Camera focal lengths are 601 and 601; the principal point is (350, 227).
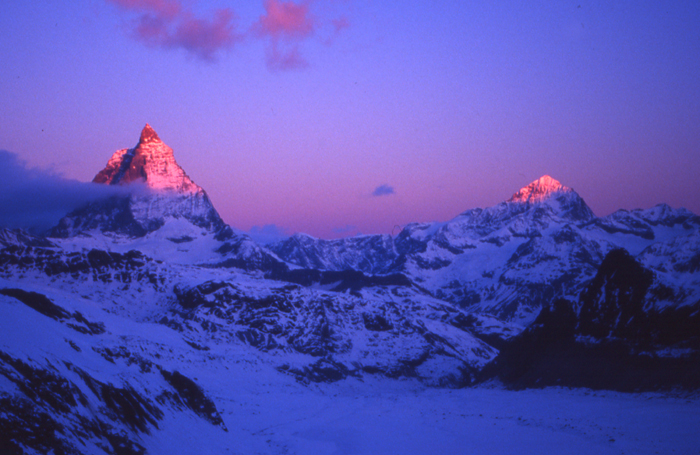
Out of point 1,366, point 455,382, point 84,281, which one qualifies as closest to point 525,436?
point 1,366

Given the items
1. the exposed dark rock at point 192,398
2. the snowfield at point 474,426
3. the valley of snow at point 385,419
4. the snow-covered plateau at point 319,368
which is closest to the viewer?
the snow-covered plateau at point 319,368

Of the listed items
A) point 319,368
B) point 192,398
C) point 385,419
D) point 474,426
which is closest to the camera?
point 474,426

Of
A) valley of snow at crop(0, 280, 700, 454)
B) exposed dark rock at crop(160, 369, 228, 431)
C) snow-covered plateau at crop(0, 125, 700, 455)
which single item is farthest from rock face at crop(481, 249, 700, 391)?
exposed dark rock at crop(160, 369, 228, 431)

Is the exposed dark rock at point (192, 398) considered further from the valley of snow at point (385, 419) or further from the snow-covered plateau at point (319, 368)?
the valley of snow at point (385, 419)

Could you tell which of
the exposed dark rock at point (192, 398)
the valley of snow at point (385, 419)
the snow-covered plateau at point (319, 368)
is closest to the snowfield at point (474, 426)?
the valley of snow at point (385, 419)

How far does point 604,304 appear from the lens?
76625mm

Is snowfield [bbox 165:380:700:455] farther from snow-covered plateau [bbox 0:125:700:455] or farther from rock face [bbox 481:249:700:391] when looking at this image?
rock face [bbox 481:249:700:391]

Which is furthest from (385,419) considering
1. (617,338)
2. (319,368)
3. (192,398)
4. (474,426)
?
(319,368)

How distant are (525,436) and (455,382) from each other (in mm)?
78118

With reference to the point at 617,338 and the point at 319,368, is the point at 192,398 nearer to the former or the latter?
the point at 617,338

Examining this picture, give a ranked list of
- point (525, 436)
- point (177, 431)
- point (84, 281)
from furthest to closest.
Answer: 1. point (84, 281)
2. point (525, 436)
3. point (177, 431)

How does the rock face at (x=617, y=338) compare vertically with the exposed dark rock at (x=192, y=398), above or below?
above

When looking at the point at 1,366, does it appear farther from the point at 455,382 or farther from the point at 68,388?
the point at 455,382

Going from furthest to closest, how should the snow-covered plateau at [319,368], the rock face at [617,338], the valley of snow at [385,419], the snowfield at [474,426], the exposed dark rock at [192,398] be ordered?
1. the rock face at [617,338]
2. the exposed dark rock at [192,398]
3. the snowfield at [474,426]
4. the valley of snow at [385,419]
5. the snow-covered plateau at [319,368]
